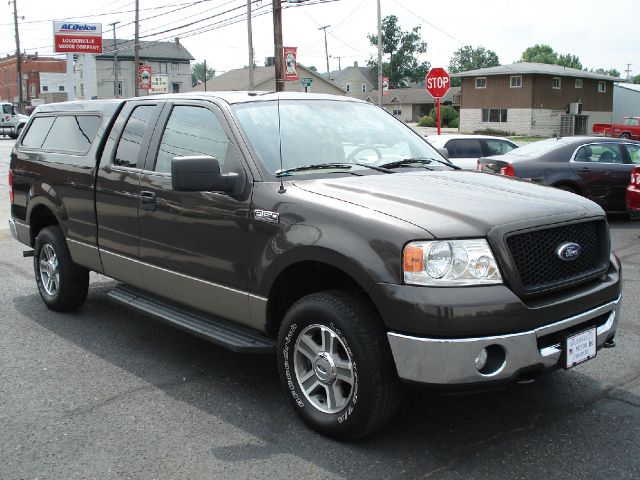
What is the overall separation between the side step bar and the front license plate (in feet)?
5.35

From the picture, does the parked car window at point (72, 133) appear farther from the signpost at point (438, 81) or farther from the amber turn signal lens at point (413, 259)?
the signpost at point (438, 81)

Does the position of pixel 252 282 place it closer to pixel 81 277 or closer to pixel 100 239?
pixel 100 239

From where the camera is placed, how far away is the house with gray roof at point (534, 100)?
53.7m

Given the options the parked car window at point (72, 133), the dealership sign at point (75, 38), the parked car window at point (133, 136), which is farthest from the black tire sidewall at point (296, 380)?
the dealership sign at point (75, 38)

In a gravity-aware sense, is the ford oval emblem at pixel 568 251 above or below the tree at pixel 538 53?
below

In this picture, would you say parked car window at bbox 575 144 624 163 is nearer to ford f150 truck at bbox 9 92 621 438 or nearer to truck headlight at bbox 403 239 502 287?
ford f150 truck at bbox 9 92 621 438

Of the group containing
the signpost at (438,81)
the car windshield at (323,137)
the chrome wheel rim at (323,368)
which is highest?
the signpost at (438,81)

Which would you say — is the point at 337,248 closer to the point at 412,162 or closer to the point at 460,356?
Result: the point at 460,356

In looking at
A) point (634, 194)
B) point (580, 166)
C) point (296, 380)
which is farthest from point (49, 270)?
point (580, 166)

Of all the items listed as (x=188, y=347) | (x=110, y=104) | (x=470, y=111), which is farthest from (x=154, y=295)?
(x=470, y=111)

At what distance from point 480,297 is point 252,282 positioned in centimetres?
143

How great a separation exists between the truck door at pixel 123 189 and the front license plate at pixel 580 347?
3.02m

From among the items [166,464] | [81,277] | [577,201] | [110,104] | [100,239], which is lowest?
[166,464]

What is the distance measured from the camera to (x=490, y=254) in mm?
3346
